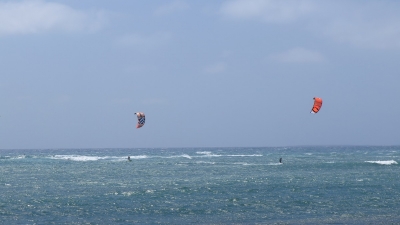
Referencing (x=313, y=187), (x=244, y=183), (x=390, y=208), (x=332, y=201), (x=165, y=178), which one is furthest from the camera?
(x=165, y=178)

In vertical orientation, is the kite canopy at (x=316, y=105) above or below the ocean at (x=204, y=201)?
above

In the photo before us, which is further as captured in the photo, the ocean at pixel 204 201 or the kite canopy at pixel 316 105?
the kite canopy at pixel 316 105

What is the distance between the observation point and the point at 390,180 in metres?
43.4

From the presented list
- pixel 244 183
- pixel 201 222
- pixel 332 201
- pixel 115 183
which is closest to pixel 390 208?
pixel 332 201

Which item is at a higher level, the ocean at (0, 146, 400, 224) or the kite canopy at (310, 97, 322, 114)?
the kite canopy at (310, 97, 322, 114)

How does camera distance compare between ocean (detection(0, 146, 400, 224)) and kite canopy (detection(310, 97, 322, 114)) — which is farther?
kite canopy (detection(310, 97, 322, 114))

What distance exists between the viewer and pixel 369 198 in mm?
32562

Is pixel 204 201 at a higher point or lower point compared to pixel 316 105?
lower

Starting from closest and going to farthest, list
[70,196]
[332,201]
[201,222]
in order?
[201,222], [332,201], [70,196]

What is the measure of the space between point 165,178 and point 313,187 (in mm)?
13603

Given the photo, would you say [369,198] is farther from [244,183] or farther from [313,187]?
[244,183]

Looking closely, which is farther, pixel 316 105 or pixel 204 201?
pixel 316 105

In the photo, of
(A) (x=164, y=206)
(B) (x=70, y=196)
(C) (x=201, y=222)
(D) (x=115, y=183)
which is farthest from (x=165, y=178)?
(C) (x=201, y=222)

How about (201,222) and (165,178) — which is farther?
(165,178)
